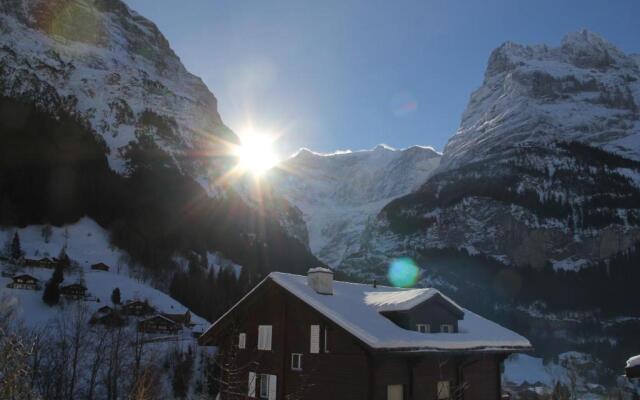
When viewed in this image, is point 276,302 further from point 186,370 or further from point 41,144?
point 41,144

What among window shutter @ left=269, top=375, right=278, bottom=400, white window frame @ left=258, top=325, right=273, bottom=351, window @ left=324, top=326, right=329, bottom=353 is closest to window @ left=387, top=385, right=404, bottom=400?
window @ left=324, top=326, right=329, bottom=353

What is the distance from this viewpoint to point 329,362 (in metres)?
27.5

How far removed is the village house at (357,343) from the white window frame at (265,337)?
0.19ft

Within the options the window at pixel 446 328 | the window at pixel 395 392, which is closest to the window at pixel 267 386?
the window at pixel 395 392

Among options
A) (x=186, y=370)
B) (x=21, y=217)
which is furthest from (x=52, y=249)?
(x=186, y=370)

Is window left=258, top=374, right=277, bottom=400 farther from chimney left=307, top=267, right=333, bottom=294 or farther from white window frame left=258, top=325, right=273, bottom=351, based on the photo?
chimney left=307, top=267, right=333, bottom=294

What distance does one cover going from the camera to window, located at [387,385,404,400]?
2608 centimetres

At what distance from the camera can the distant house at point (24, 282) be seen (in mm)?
112188

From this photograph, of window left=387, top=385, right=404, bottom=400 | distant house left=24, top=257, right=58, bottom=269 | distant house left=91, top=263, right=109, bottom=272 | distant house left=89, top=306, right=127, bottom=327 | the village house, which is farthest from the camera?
distant house left=91, top=263, right=109, bottom=272

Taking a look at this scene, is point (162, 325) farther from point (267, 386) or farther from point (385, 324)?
point (385, 324)

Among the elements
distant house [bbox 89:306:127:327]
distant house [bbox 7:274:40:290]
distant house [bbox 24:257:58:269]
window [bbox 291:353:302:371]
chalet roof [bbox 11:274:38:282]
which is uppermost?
distant house [bbox 24:257:58:269]

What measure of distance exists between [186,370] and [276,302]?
49759 mm

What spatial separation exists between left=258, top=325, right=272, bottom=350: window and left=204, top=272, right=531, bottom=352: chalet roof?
2.91 m

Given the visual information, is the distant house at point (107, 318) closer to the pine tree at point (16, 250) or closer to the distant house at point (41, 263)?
the distant house at point (41, 263)
